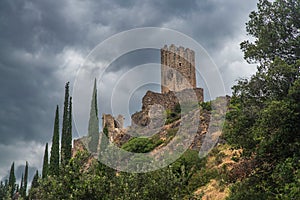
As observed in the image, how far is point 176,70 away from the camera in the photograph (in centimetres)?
7881

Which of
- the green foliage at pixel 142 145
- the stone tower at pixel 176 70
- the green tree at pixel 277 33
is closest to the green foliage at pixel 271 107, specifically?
the green tree at pixel 277 33

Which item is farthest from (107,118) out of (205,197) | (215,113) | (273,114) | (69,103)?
(273,114)

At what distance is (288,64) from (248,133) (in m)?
3.92

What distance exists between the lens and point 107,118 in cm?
7256

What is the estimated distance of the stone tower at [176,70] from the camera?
7750cm

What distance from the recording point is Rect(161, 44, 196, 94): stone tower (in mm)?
77500

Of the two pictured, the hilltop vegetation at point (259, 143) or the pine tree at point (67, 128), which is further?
the pine tree at point (67, 128)

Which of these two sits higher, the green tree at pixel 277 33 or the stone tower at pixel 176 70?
the stone tower at pixel 176 70

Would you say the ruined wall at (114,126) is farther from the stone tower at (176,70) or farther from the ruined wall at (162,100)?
the stone tower at (176,70)

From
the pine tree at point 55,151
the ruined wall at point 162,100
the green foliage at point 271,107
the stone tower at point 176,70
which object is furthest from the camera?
the stone tower at point 176,70

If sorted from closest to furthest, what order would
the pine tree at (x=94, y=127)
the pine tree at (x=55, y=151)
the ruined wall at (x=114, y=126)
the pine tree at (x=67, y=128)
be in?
the pine tree at (x=94, y=127), the pine tree at (x=55, y=151), the pine tree at (x=67, y=128), the ruined wall at (x=114, y=126)

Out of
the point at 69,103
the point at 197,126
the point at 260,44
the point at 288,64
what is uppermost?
the point at 69,103

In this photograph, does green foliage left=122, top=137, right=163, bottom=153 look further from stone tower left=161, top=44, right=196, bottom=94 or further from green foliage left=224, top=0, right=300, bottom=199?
green foliage left=224, top=0, right=300, bottom=199

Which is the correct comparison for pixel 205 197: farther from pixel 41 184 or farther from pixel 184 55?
pixel 184 55
